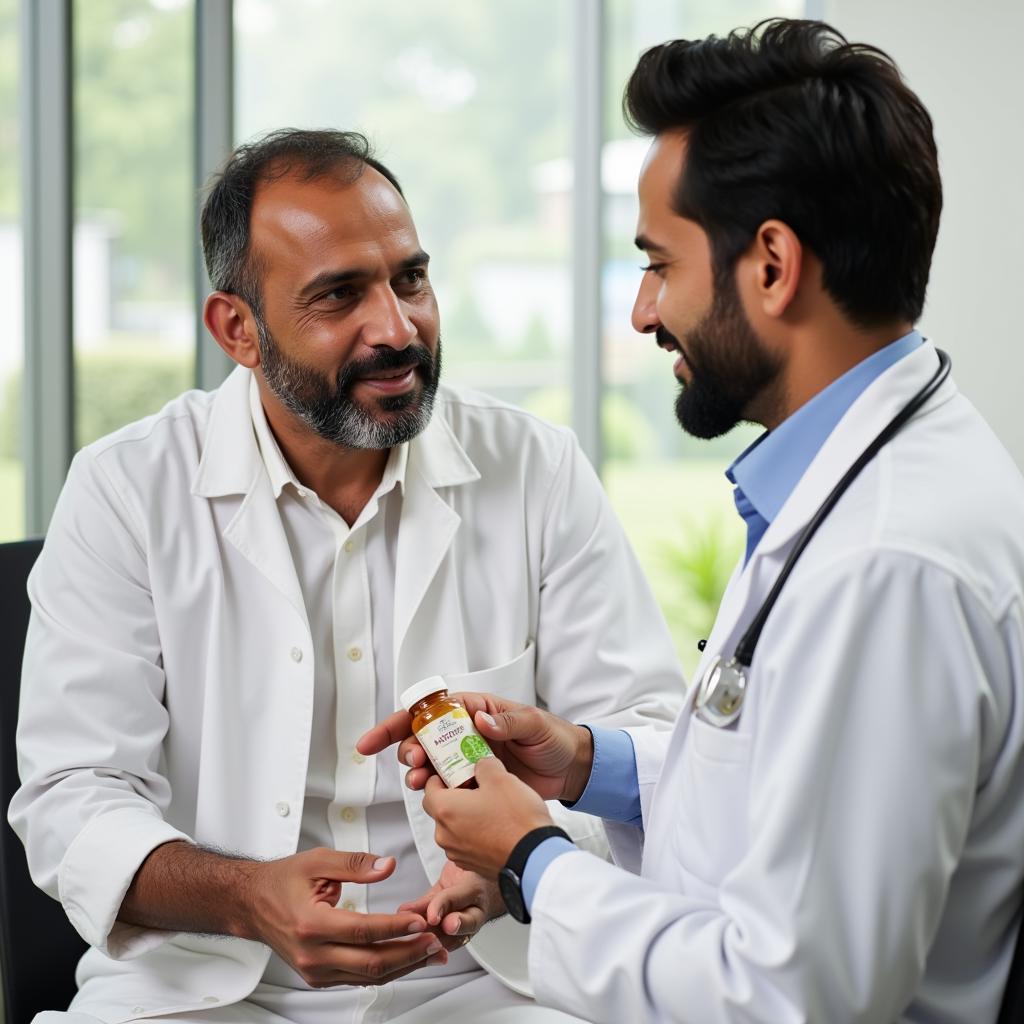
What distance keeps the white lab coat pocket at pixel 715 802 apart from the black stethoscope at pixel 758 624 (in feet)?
0.06

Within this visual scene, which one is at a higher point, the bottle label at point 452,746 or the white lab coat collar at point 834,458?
the white lab coat collar at point 834,458

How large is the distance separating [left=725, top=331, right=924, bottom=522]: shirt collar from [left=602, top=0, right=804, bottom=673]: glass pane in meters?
2.10

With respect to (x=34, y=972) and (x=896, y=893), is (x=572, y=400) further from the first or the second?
(x=896, y=893)

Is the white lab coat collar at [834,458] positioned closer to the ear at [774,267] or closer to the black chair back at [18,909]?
the ear at [774,267]

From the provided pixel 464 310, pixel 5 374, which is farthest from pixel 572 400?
pixel 5 374

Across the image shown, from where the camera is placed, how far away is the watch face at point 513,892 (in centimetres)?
117

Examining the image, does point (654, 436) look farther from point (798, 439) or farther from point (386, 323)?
point (798, 439)

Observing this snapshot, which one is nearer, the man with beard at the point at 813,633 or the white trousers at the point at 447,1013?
the man with beard at the point at 813,633

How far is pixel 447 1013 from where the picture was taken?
160cm

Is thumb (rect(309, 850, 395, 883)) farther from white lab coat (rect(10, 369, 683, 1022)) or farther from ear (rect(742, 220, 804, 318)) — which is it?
ear (rect(742, 220, 804, 318))

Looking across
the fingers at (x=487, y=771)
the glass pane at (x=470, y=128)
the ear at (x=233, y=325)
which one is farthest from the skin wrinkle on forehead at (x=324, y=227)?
the glass pane at (x=470, y=128)

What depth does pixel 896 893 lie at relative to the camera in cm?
94

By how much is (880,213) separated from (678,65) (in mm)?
277

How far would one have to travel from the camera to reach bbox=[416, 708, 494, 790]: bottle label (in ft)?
4.30
